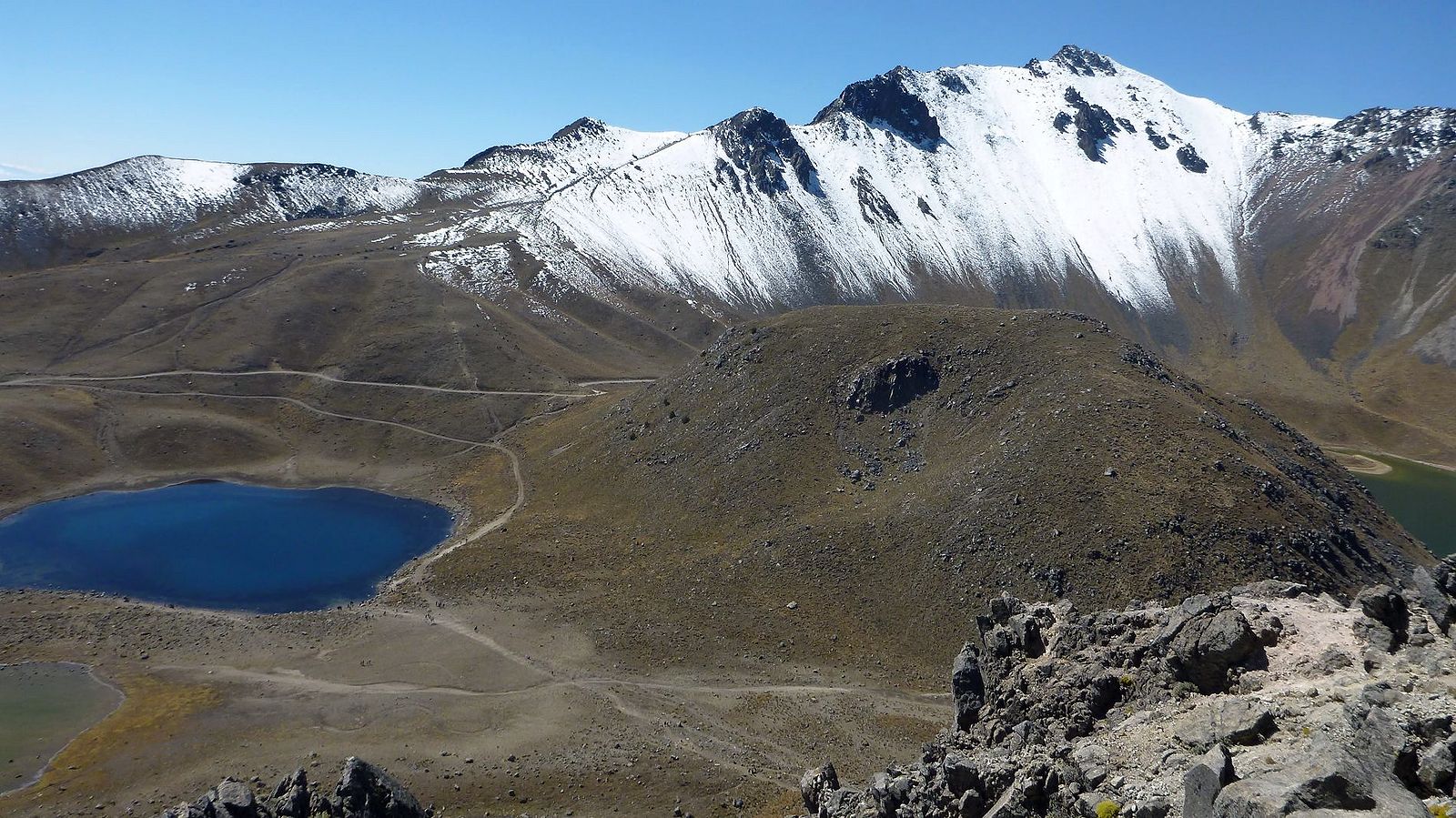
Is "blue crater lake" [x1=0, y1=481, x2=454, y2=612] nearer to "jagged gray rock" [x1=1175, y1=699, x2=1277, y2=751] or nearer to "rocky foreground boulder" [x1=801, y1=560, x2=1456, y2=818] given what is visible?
"rocky foreground boulder" [x1=801, y1=560, x2=1456, y2=818]

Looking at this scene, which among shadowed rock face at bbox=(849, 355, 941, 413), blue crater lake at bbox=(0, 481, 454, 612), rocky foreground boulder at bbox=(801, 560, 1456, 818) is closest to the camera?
rocky foreground boulder at bbox=(801, 560, 1456, 818)

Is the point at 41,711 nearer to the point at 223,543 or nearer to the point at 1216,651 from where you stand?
the point at 223,543

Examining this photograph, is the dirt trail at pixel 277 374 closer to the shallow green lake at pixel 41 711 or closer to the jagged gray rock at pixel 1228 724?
the shallow green lake at pixel 41 711

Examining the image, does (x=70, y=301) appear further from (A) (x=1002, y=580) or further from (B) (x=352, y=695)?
(A) (x=1002, y=580)

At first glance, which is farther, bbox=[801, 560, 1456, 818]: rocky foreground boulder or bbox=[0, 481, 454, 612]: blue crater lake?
bbox=[0, 481, 454, 612]: blue crater lake

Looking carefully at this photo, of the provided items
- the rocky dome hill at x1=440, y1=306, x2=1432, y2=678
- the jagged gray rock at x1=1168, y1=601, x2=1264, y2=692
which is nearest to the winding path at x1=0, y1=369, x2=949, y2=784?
the rocky dome hill at x1=440, y1=306, x2=1432, y2=678

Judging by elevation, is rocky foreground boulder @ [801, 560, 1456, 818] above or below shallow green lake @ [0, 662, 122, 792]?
above

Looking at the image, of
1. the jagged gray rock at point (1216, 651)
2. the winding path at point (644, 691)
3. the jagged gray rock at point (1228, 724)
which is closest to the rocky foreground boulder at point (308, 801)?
the winding path at point (644, 691)
